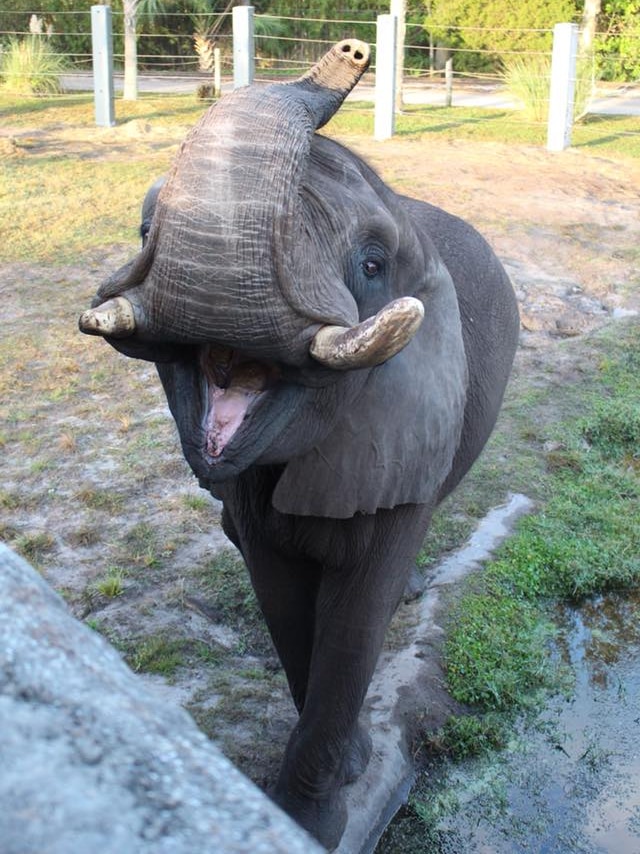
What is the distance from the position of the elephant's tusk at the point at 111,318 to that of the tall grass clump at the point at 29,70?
16843 mm

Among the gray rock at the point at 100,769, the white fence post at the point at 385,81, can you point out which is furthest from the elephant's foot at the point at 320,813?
the white fence post at the point at 385,81

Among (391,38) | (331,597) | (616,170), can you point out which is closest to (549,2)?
(391,38)

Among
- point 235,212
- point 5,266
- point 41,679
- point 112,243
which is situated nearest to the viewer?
point 41,679

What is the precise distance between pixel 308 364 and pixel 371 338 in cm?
20

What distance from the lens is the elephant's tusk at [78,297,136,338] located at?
2.38m

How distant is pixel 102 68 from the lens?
1527 centimetres

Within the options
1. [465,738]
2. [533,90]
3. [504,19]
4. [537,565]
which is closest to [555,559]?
[537,565]

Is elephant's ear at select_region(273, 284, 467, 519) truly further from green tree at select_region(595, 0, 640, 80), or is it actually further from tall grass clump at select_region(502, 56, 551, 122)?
green tree at select_region(595, 0, 640, 80)

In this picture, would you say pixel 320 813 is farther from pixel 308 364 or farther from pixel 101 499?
pixel 101 499

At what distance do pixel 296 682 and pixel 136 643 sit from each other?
31.8 inches

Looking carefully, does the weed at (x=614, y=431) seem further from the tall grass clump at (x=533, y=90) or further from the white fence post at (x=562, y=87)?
the tall grass clump at (x=533, y=90)

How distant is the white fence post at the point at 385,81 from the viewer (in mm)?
15008

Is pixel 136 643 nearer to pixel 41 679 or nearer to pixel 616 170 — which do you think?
pixel 41 679

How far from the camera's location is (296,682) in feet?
12.0
